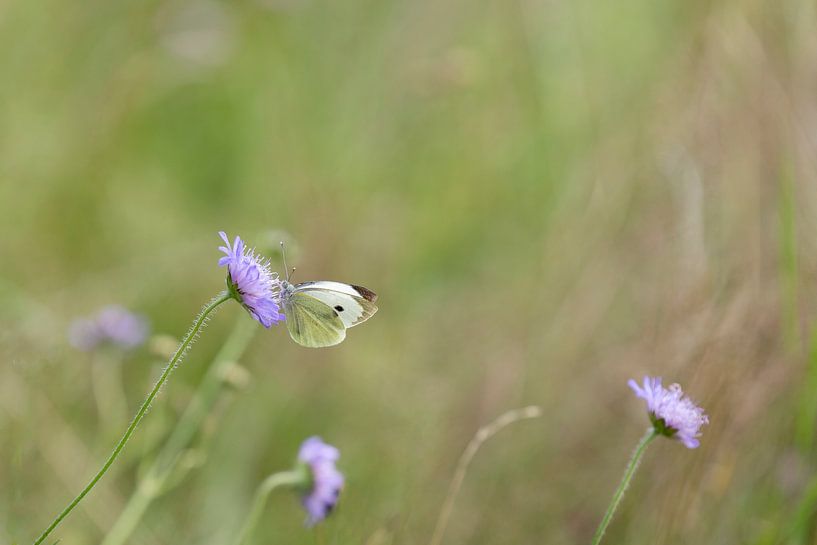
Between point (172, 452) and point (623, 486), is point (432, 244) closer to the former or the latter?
point (172, 452)

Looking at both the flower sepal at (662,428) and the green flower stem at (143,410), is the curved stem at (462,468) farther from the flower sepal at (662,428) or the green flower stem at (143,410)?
the green flower stem at (143,410)

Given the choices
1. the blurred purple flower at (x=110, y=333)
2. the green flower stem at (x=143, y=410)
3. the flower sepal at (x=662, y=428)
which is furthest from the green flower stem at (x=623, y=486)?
the blurred purple flower at (x=110, y=333)

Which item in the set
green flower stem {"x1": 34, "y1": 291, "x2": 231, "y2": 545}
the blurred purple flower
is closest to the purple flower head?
green flower stem {"x1": 34, "y1": 291, "x2": 231, "y2": 545}

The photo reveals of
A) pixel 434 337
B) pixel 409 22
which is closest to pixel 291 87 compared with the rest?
pixel 409 22

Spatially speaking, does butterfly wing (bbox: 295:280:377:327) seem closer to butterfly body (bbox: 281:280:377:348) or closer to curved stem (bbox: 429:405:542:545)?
butterfly body (bbox: 281:280:377:348)

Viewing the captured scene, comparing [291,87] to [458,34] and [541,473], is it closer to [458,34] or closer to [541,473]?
[458,34]

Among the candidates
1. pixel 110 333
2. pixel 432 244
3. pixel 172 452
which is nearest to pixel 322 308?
pixel 172 452
